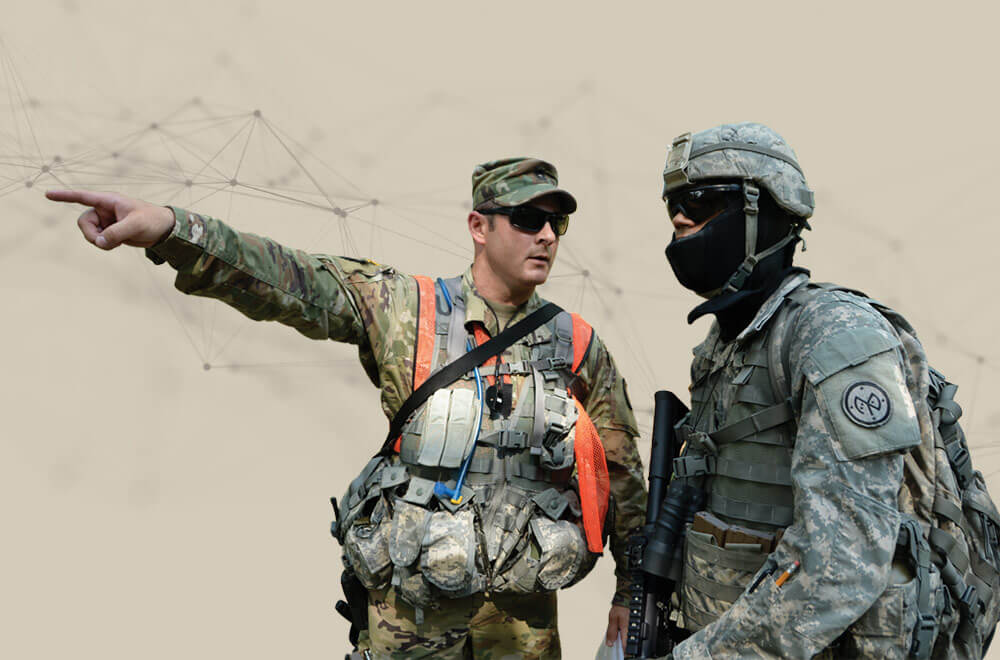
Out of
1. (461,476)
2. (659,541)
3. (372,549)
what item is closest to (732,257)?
(659,541)

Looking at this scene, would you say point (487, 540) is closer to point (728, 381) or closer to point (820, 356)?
point (728, 381)

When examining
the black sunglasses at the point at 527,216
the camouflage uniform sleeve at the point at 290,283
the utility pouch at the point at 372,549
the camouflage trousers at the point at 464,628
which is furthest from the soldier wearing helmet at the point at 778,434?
the camouflage uniform sleeve at the point at 290,283

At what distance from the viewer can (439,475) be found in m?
3.82

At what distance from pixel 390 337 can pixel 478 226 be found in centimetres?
75

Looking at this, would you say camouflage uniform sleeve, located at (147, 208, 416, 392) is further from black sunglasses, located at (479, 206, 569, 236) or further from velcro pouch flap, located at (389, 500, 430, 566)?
velcro pouch flap, located at (389, 500, 430, 566)

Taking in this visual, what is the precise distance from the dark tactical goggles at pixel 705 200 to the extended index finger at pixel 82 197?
7.54 feet

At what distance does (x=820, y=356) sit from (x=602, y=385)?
6.11ft

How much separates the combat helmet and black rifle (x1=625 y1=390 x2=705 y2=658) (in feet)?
2.72

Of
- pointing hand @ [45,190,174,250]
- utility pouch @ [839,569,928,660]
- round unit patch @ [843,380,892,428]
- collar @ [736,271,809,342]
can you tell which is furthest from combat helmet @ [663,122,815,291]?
pointing hand @ [45,190,174,250]

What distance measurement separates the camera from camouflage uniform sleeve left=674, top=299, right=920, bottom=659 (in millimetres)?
2330

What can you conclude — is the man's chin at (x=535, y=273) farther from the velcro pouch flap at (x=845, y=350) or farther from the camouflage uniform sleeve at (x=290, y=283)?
the velcro pouch flap at (x=845, y=350)

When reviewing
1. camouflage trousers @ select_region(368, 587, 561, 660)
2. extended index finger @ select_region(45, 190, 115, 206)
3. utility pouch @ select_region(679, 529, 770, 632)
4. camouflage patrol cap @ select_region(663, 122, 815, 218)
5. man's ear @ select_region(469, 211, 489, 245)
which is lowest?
camouflage trousers @ select_region(368, 587, 561, 660)

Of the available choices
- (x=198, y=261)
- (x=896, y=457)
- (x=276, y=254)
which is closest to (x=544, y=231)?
(x=276, y=254)

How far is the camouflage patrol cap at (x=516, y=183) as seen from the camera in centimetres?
395
